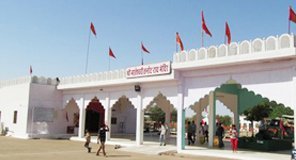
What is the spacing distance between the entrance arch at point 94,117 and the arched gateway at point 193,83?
240 cm

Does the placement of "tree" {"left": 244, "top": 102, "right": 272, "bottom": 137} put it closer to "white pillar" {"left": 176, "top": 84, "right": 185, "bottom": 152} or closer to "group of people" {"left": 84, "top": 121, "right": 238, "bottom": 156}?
"group of people" {"left": 84, "top": 121, "right": 238, "bottom": 156}

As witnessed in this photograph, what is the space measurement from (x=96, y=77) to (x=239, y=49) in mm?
9255

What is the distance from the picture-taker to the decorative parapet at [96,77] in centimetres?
1716

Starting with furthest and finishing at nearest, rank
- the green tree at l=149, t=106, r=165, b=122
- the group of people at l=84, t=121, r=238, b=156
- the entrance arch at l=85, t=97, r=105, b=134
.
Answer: the green tree at l=149, t=106, r=165, b=122, the entrance arch at l=85, t=97, r=105, b=134, the group of people at l=84, t=121, r=238, b=156

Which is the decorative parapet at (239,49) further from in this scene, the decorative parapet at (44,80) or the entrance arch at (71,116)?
the entrance arch at (71,116)

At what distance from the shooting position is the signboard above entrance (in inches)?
566

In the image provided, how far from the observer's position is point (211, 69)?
42.9 ft

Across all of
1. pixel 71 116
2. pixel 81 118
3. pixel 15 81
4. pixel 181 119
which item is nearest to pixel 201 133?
pixel 181 119

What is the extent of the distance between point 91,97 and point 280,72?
11331 millimetres

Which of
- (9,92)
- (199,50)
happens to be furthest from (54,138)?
(199,50)

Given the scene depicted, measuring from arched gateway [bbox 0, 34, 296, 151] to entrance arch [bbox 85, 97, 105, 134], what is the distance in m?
2.40

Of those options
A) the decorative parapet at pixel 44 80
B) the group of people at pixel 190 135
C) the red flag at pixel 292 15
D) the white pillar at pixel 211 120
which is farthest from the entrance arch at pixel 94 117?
the red flag at pixel 292 15

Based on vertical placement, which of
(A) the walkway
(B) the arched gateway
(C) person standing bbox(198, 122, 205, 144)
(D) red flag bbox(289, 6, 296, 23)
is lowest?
(A) the walkway

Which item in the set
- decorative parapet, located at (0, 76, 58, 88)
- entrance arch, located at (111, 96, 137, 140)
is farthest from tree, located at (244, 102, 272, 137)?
decorative parapet, located at (0, 76, 58, 88)
